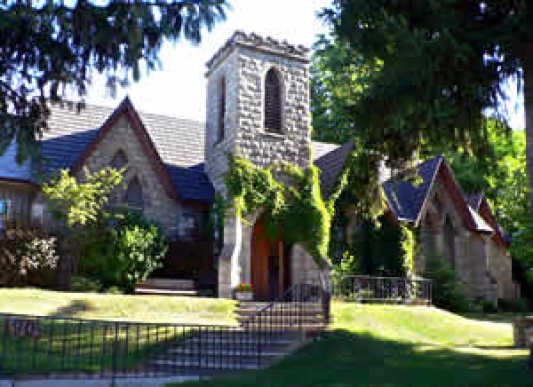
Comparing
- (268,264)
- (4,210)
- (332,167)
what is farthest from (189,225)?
(4,210)

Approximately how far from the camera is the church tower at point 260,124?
18594 millimetres

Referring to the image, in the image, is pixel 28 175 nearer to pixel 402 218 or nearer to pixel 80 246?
pixel 80 246

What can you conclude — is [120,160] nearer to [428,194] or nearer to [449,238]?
[428,194]

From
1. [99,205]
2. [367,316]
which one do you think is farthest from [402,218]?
[99,205]

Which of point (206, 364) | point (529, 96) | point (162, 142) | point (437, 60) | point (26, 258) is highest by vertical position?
point (162, 142)

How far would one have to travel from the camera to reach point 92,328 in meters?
10.1

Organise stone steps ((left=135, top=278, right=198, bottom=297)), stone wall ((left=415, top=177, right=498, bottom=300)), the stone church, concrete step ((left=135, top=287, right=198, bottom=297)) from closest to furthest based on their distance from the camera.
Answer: concrete step ((left=135, top=287, right=198, bottom=297)) → stone steps ((left=135, top=278, right=198, bottom=297)) → the stone church → stone wall ((left=415, top=177, right=498, bottom=300))

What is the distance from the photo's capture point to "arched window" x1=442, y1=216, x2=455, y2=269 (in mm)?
24141

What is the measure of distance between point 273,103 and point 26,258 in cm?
924

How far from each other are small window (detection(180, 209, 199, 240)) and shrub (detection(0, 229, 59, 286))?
434cm

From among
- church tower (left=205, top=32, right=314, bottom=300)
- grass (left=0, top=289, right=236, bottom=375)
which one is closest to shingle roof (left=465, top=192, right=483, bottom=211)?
church tower (left=205, top=32, right=314, bottom=300)

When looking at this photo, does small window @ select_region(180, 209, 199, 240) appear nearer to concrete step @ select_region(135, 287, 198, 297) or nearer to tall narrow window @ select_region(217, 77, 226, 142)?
concrete step @ select_region(135, 287, 198, 297)

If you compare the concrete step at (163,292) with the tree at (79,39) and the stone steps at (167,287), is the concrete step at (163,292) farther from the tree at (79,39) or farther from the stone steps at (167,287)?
the tree at (79,39)

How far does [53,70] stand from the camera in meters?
8.76
